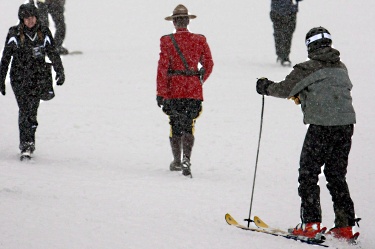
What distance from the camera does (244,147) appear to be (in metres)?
10.8

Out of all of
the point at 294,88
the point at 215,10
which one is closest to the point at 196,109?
the point at 294,88

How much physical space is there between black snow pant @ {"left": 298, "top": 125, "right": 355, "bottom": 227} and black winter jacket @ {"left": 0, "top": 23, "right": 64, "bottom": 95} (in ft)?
13.8

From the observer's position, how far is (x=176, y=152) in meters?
9.22

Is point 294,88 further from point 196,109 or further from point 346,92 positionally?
point 196,109

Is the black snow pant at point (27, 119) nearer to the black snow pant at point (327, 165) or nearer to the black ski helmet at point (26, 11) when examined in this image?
the black ski helmet at point (26, 11)

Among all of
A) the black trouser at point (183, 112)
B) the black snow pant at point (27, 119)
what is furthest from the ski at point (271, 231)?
the black snow pant at point (27, 119)

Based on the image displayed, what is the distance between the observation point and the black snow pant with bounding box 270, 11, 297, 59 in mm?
16750

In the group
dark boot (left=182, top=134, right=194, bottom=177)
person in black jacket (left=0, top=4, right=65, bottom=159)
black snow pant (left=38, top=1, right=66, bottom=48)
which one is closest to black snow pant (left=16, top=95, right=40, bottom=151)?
person in black jacket (left=0, top=4, right=65, bottom=159)

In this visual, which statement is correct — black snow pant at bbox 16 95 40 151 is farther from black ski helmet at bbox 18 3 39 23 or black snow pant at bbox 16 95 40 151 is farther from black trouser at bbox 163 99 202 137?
black trouser at bbox 163 99 202 137

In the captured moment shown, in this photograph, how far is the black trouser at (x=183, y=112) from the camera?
8930mm

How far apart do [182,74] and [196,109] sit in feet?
1.55

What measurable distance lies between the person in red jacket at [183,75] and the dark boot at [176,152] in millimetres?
118

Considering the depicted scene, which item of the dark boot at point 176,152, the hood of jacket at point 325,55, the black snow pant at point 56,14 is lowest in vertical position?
the dark boot at point 176,152

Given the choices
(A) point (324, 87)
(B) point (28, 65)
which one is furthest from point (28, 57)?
(A) point (324, 87)
